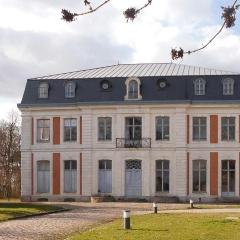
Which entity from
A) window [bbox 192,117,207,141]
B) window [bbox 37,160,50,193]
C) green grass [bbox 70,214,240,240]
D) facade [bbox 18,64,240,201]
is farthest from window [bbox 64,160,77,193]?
green grass [bbox 70,214,240,240]

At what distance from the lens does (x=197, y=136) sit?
42906 mm

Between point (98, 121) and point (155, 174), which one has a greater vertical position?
point (98, 121)

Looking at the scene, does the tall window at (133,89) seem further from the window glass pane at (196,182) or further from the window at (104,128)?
the window glass pane at (196,182)

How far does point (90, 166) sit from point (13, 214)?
17775 mm

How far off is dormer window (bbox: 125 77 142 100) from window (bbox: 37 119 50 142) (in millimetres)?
6180

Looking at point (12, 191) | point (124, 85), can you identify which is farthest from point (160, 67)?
point (12, 191)

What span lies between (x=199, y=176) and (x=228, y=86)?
6300 mm

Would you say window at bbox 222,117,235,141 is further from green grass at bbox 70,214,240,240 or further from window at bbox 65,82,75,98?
green grass at bbox 70,214,240,240

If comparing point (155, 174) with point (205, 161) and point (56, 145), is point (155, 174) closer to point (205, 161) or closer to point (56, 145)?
point (205, 161)

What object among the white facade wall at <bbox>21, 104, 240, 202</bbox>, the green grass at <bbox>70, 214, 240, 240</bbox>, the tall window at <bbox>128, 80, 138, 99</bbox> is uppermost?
the tall window at <bbox>128, 80, 138, 99</bbox>

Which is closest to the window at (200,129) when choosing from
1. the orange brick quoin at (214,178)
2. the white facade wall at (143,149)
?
the white facade wall at (143,149)

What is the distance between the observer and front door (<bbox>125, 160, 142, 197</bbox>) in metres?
42.9

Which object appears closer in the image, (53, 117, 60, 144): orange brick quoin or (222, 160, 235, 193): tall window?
(222, 160, 235, 193): tall window

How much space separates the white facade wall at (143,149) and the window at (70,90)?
1030mm
